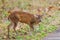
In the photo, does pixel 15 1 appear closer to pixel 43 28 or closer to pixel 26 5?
pixel 26 5

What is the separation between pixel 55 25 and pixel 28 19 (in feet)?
4.77

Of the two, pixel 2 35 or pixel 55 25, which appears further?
pixel 55 25

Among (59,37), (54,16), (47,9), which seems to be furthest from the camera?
(47,9)

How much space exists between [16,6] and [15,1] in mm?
868

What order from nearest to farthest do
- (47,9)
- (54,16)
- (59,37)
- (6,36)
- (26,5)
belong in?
(59,37) → (6,36) → (54,16) → (47,9) → (26,5)

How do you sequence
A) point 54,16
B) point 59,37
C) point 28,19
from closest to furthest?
point 59,37
point 28,19
point 54,16

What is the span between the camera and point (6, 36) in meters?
11.6

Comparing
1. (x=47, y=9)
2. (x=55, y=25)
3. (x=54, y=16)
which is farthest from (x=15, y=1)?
(x=55, y=25)

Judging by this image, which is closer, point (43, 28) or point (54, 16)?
point (43, 28)

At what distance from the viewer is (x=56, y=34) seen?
37.3 ft

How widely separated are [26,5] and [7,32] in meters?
5.92

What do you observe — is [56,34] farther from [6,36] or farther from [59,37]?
[6,36]

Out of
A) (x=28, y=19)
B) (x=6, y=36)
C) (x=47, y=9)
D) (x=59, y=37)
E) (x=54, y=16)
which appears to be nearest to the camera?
(x=59, y=37)

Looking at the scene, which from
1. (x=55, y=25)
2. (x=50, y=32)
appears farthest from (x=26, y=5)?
(x=50, y=32)
